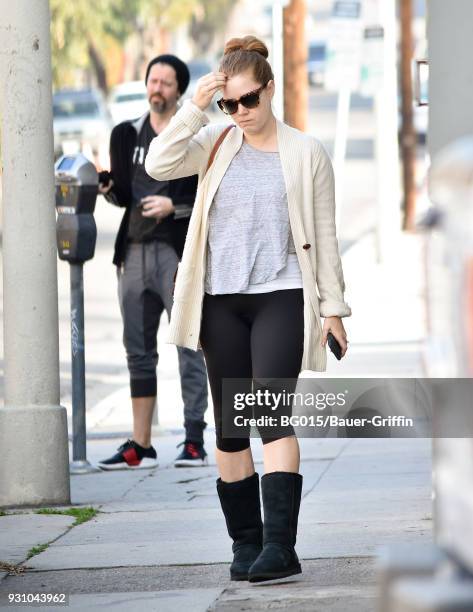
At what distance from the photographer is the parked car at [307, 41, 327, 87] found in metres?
62.5

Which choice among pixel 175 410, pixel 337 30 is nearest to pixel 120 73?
pixel 337 30

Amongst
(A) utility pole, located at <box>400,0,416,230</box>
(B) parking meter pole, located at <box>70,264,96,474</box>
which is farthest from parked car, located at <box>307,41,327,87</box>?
(B) parking meter pole, located at <box>70,264,96,474</box>

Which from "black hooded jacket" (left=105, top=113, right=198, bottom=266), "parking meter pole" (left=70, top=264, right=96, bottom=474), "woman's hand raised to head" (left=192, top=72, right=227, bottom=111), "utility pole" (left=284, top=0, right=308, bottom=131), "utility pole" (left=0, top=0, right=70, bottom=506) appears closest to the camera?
"woman's hand raised to head" (left=192, top=72, right=227, bottom=111)

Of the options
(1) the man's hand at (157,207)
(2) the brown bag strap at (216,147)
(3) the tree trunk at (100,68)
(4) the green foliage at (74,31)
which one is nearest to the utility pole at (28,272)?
(1) the man's hand at (157,207)

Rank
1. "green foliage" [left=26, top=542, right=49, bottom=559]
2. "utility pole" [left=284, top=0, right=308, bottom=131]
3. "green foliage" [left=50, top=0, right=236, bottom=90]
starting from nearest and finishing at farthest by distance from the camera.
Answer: "green foliage" [left=26, top=542, right=49, bottom=559]
"utility pole" [left=284, top=0, right=308, bottom=131]
"green foliage" [left=50, top=0, right=236, bottom=90]

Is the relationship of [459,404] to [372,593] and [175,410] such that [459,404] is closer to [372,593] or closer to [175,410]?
[372,593]

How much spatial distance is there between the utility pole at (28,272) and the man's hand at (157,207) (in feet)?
2.22

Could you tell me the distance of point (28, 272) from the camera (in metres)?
6.92

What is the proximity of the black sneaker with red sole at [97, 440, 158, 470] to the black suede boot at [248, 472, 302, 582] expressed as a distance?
2.86 m

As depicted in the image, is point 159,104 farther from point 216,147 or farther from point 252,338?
point 252,338

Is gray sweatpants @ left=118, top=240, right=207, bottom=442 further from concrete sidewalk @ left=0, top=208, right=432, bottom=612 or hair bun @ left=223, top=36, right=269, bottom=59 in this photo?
hair bun @ left=223, top=36, right=269, bottom=59

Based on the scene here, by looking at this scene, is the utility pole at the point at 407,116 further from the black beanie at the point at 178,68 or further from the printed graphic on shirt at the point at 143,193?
the printed graphic on shirt at the point at 143,193

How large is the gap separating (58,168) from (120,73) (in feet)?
215

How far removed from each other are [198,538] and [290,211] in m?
1.58
